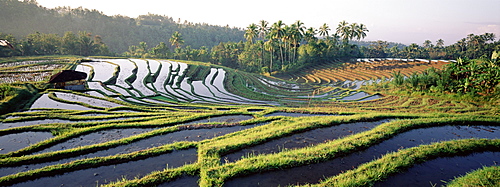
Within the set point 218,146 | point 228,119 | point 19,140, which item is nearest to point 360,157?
point 218,146

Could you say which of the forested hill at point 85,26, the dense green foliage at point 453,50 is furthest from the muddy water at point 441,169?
the forested hill at point 85,26

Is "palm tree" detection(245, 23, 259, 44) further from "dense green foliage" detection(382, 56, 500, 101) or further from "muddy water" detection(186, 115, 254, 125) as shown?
"muddy water" detection(186, 115, 254, 125)

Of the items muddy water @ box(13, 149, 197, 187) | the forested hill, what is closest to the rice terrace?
muddy water @ box(13, 149, 197, 187)

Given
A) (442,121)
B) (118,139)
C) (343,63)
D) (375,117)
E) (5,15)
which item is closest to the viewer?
(118,139)

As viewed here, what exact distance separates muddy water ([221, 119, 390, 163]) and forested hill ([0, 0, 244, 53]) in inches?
5036

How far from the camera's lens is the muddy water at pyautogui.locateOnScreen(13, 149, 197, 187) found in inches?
324

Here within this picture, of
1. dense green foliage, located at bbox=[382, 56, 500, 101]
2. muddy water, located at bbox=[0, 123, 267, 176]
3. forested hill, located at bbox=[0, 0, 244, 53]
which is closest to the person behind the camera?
muddy water, located at bbox=[0, 123, 267, 176]

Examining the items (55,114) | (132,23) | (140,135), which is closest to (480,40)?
(140,135)

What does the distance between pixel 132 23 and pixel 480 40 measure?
174757mm

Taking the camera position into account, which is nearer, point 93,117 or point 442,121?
point 442,121

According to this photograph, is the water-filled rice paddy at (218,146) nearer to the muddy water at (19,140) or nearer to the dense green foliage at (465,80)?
the muddy water at (19,140)

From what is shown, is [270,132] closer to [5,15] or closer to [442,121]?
[442,121]

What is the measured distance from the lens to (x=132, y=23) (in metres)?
144

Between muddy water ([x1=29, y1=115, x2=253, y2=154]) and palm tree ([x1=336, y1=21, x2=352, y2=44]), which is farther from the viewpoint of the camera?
palm tree ([x1=336, y1=21, x2=352, y2=44])
